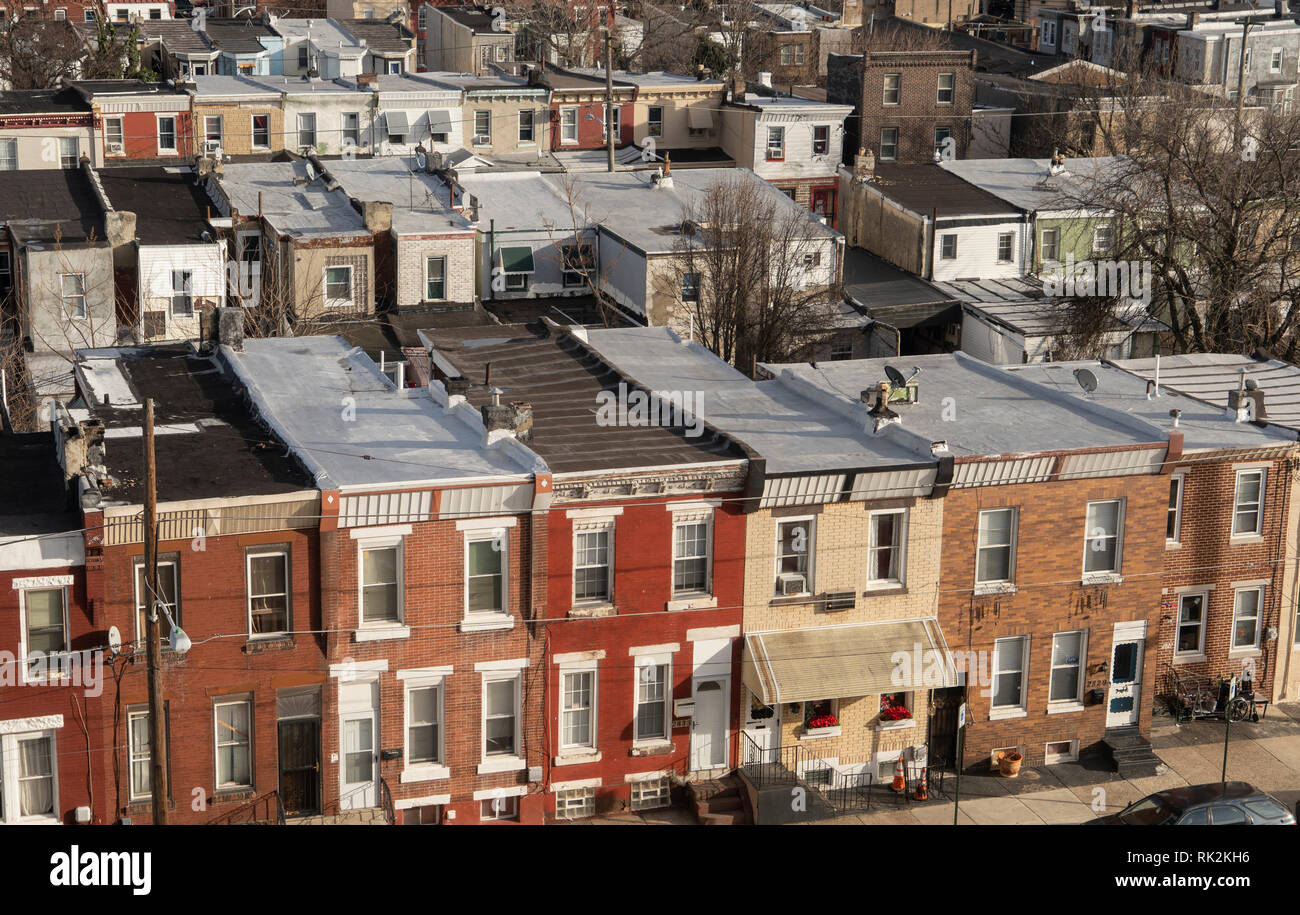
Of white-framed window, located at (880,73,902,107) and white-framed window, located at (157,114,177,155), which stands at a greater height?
white-framed window, located at (880,73,902,107)

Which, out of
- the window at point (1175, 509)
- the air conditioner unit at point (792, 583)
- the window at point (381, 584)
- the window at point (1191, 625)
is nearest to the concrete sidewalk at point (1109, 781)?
the window at point (1191, 625)

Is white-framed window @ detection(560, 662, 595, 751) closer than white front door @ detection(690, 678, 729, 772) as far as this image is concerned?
Yes

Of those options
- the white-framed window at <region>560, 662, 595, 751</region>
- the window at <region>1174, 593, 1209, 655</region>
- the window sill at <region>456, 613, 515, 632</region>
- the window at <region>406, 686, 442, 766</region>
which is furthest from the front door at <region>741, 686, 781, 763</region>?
the window at <region>1174, 593, 1209, 655</region>

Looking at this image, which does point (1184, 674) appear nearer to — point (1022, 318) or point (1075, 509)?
point (1075, 509)

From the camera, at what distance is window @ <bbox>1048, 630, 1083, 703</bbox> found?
1416 inches

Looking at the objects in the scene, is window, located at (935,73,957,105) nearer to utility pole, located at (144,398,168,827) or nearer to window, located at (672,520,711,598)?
window, located at (672,520,711,598)

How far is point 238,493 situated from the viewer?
1143 inches

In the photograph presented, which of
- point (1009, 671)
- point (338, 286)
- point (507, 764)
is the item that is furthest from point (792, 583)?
point (338, 286)

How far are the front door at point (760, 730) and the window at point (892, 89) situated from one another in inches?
2173

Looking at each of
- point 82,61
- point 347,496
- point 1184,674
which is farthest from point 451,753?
point 82,61

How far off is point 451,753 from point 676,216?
34.9 meters

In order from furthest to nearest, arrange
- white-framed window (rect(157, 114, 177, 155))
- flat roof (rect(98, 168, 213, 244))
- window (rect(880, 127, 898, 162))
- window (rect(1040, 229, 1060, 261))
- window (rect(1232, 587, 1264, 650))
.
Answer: window (rect(880, 127, 898, 162)), white-framed window (rect(157, 114, 177, 155)), window (rect(1040, 229, 1060, 261)), flat roof (rect(98, 168, 213, 244)), window (rect(1232, 587, 1264, 650))

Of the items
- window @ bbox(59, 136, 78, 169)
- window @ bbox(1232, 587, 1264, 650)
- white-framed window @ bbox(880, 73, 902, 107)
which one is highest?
white-framed window @ bbox(880, 73, 902, 107)

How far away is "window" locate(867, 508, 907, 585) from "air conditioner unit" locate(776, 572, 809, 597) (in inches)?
56.9
